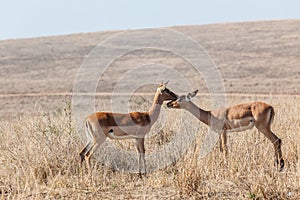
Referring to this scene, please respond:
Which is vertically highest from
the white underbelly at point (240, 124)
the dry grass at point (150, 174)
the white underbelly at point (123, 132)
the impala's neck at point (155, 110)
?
the impala's neck at point (155, 110)

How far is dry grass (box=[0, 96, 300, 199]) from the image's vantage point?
19.3 ft

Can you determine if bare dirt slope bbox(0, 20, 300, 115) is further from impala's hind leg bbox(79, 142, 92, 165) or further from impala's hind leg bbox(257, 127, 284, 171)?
impala's hind leg bbox(257, 127, 284, 171)

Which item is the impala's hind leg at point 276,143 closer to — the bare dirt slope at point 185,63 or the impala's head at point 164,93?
the impala's head at point 164,93

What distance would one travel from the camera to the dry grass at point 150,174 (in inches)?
231

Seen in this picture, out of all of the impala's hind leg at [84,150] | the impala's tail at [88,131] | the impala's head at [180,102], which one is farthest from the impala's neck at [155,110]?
the impala's hind leg at [84,150]

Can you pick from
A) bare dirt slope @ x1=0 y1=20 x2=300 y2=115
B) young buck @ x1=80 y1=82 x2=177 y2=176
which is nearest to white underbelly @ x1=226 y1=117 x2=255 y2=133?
young buck @ x1=80 y1=82 x2=177 y2=176

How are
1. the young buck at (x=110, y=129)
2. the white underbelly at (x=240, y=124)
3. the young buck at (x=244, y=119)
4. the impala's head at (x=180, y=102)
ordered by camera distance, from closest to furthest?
the young buck at (x=110, y=129) → the young buck at (x=244, y=119) → the white underbelly at (x=240, y=124) → the impala's head at (x=180, y=102)

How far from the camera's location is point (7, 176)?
688 cm

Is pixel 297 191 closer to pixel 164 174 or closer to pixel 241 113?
pixel 164 174

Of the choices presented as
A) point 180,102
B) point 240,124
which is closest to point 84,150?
point 180,102

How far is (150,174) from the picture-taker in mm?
7648

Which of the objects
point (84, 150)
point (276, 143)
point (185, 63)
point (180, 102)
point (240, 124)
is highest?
point (185, 63)

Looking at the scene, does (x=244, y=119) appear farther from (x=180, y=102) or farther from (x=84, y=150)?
(x=84, y=150)

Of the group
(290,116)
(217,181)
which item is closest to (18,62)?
(290,116)
